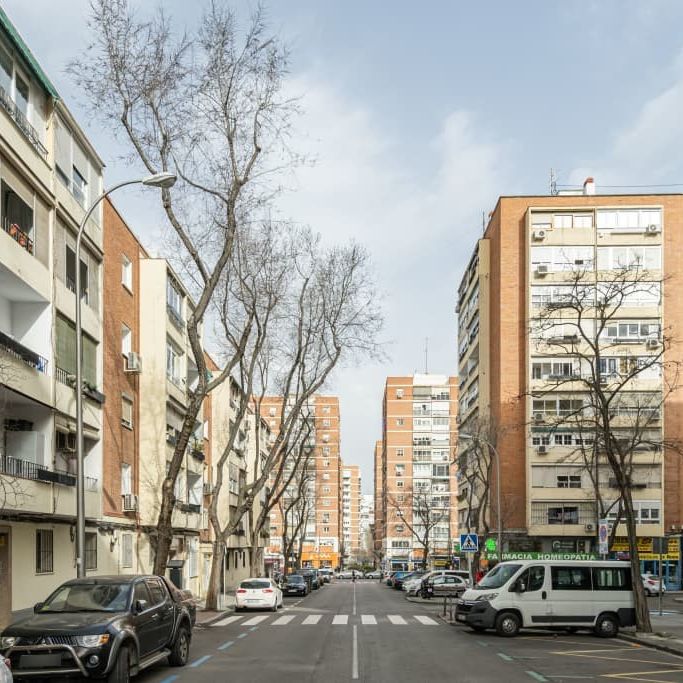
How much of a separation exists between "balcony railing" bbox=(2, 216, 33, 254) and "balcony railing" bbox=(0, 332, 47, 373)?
251 cm

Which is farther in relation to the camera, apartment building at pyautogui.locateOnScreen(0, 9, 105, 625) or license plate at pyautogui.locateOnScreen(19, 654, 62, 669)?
apartment building at pyautogui.locateOnScreen(0, 9, 105, 625)

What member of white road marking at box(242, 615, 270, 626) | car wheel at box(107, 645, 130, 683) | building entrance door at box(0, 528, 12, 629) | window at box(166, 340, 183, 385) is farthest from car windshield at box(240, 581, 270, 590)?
car wheel at box(107, 645, 130, 683)

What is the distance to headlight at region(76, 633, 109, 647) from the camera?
11961mm

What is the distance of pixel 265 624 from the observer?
27.2 m

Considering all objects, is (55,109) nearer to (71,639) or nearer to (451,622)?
(71,639)

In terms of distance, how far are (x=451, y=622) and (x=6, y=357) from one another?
16129 mm

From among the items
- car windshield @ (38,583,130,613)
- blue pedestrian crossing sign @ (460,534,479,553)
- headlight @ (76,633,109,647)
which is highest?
car windshield @ (38,583,130,613)

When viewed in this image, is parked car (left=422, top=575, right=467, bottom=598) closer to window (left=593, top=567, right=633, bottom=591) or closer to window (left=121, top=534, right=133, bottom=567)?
window (left=121, top=534, right=133, bottom=567)

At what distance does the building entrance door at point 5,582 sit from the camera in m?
19.8

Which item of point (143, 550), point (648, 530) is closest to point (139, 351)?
point (143, 550)

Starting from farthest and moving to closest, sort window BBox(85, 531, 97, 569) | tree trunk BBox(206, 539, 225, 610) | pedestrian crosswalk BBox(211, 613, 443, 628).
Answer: tree trunk BBox(206, 539, 225, 610)
pedestrian crosswalk BBox(211, 613, 443, 628)
window BBox(85, 531, 97, 569)

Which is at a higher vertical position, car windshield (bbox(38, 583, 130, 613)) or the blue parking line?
car windshield (bbox(38, 583, 130, 613))

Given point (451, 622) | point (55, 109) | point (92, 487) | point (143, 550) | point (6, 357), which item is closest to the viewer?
point (6, 357)

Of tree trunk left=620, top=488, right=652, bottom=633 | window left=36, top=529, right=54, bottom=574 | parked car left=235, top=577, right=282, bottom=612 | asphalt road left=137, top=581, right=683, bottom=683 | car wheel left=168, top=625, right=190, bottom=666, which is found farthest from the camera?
parked car left=235, top=577, right=282, bottom=612
